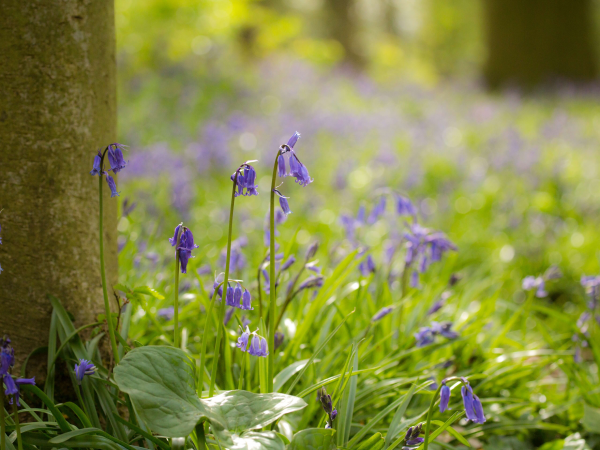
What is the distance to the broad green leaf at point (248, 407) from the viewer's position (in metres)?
1.22

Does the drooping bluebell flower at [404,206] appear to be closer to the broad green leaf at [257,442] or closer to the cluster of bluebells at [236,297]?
the cluster of bluebells at [236,297]

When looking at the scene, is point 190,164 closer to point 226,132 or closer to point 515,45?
point 226,132

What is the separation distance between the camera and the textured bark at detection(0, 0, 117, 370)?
1.57 meters

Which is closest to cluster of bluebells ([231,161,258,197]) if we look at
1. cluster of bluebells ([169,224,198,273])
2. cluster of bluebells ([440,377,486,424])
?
cluster of bluebells ([169,224,198,273])

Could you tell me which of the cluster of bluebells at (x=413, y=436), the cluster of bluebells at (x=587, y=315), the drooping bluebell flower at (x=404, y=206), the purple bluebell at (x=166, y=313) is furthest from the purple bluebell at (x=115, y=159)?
the cluster of bluebells at (x=587, y=315)

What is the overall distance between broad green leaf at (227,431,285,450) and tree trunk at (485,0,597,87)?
556 inches

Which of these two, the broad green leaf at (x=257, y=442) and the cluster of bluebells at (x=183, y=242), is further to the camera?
the cluster of bluebells at (x=183, y=242)

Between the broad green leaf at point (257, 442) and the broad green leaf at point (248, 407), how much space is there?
3 cm

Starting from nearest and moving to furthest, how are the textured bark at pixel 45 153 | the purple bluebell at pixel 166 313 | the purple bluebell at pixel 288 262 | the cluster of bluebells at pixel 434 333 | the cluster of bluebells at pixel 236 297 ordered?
the cluster of bluebells at pixel 236 297 → the textured bark at pixel 45 153 → the purple bluebell at pixel 288 262 → the cluster of bluebells at pixel 434 333 → the purple bluebell at pixel 166 313

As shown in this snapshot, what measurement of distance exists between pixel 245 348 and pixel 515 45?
1436 cm

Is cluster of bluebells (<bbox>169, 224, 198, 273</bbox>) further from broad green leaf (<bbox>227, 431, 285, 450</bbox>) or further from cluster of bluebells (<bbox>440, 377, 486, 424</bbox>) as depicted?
cluster of bluebells (<bbox>440, 377, 486, 424</bbox>)

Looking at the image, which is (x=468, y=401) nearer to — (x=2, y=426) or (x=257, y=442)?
(x=257, y=442)

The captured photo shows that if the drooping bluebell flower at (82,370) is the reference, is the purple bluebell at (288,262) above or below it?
above

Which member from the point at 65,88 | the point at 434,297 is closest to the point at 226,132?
the point at 434,297
